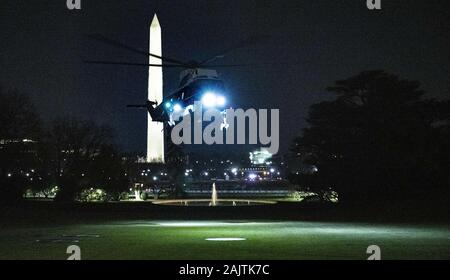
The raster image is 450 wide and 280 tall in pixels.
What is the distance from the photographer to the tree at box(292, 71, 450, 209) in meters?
45.9

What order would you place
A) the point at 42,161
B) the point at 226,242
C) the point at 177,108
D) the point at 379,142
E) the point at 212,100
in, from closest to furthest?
the point at 226,242 → the point at 212,100 → the point at 177,108 → the point at 379,142 → the point at 42,161

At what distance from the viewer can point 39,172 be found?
221ft

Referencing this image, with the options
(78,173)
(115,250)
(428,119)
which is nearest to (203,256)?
(115,250)

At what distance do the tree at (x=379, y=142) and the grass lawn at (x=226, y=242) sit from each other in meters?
17.3

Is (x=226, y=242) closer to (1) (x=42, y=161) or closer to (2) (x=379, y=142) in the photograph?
(2) (x=379, y=142)

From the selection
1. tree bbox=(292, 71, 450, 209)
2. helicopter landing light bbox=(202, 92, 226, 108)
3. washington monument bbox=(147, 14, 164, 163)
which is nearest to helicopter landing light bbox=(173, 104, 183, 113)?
helicopter landing light bbox=(202, 92, 226, 108)

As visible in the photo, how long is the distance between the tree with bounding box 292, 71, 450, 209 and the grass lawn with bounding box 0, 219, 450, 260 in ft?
56.9

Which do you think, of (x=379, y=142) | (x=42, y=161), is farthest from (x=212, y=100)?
(x=42, y=161)

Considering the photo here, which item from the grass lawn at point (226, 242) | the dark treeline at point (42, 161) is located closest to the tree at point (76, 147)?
the dark treeline at point (42, 161)

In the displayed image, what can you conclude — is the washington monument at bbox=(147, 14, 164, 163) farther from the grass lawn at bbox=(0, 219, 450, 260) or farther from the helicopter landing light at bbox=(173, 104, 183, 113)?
the grass lawn at bbox=(0, 219, 450, 260)

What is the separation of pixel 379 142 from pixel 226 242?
31.1m

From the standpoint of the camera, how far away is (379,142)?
49938 mm

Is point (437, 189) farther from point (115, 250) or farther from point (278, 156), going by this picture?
point (278, 156)
